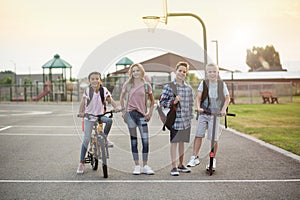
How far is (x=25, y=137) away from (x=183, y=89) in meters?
6.26

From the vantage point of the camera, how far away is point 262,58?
114688 millimetres

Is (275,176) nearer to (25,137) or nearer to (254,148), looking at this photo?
(254,148)

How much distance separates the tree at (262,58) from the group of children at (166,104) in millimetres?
108939

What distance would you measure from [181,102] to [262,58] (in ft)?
372

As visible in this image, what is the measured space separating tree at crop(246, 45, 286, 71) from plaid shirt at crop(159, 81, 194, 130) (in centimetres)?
10912

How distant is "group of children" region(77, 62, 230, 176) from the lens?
6289mm

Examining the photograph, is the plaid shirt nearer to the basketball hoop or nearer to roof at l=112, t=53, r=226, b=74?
the basketball hoop

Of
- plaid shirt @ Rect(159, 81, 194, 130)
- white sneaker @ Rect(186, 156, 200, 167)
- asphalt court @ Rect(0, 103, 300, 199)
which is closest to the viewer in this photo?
asphalt court @ Rect(0, 103, 300, 199)

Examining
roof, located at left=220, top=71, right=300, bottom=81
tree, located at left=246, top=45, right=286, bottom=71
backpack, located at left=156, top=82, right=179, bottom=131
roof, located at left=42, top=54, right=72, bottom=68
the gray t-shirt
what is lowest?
backpack, located at left=156, top=82, right=179, bottom=131

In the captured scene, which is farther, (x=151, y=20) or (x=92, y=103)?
(x=151, y=20)

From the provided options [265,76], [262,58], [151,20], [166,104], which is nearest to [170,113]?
[166,104]

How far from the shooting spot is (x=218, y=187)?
18.1 ft

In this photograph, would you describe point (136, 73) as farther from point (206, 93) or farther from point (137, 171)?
point (137, 171)

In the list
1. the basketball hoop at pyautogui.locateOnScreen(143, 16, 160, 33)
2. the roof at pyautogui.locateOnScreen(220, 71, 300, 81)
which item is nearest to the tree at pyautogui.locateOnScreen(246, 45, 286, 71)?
the roof at pyautogui.locateOnScreen(220, 71, 300, 81)
